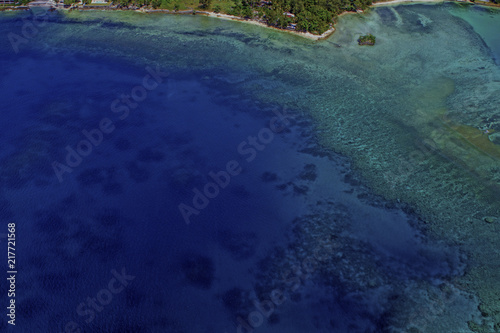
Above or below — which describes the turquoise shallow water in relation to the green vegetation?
below

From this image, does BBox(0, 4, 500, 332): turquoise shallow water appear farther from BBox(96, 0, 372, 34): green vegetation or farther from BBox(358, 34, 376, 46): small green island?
BBox(96, 0, 372, 34): green vegetation

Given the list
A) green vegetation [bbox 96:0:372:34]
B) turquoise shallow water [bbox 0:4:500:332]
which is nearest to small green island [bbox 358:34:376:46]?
turquoise shallow water [bbox 0:4:500:332]

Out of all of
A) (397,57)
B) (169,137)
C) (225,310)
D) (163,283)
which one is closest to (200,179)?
(169,137)

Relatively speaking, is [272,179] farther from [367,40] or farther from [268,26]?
[268,26]

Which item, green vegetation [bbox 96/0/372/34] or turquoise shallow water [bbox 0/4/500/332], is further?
green vegetation [bbox 96/0/372/34]

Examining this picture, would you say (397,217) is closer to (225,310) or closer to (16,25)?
(225,310)

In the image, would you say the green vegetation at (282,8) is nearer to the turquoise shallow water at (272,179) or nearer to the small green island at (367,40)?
the turquoise shallow water at (272,179)

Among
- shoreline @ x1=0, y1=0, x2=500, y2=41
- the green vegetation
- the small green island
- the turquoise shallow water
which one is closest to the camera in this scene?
the turquoise shallow water

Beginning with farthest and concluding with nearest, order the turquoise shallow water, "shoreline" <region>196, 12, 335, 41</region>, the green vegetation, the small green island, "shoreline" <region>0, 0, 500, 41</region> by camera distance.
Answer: the green vegetation < "shoreline" <region>0, 0, 500, 41</region> < "shoreline" <region>196, 12, 335, 41</region> < the small green island < the turquoise shallow water
